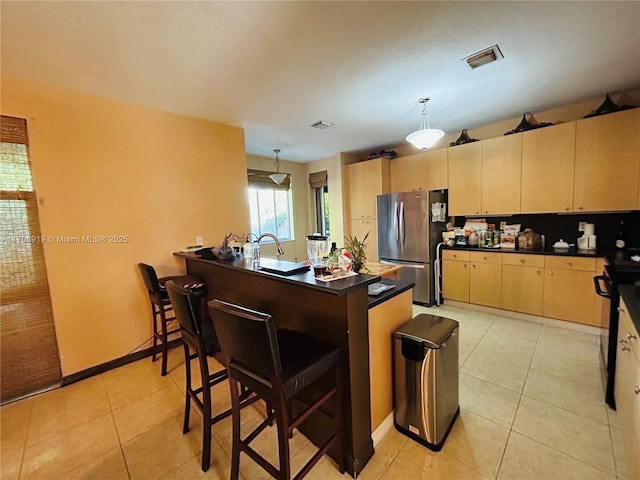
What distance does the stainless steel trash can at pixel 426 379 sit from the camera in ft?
5.13

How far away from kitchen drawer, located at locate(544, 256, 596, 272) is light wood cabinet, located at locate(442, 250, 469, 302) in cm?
88

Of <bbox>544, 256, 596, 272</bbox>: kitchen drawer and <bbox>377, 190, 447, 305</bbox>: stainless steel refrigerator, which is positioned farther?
<bbox>377, 190, 447, 305</bbox>: stainless steel refrigerator

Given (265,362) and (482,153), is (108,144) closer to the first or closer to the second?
(265,362)

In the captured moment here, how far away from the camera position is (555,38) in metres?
1.90

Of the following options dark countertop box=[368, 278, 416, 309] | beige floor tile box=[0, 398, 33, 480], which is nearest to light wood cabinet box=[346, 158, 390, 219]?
dark countertop box=[368, 278, 416, 309]

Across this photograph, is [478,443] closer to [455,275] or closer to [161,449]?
[161,449]

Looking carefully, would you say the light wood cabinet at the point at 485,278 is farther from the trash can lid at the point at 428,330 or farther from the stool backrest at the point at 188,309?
the stool backrest at the point at 188,309

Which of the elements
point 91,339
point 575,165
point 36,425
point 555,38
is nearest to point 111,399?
point 36,425

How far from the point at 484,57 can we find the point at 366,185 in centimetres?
280

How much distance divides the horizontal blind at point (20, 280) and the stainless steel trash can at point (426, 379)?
2.96 meters

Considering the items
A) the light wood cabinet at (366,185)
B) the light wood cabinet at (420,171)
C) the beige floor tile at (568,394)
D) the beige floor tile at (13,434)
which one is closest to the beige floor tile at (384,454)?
the beige floor tile at (568,394)

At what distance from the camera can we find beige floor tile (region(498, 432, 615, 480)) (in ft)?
4.63

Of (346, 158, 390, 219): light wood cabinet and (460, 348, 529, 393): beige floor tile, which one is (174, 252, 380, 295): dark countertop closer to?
(460, 348, 529, 393): beige floor tile

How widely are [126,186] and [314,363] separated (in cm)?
263
